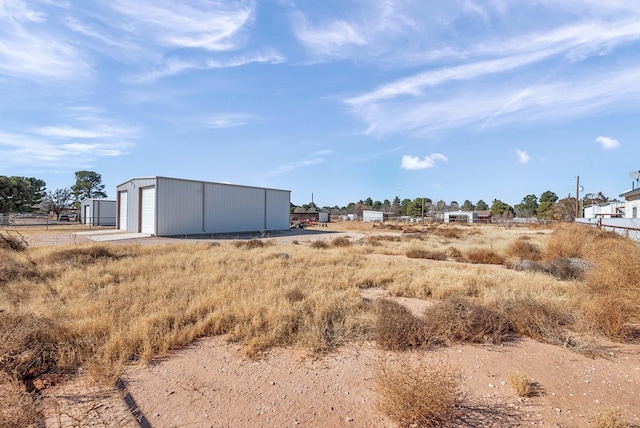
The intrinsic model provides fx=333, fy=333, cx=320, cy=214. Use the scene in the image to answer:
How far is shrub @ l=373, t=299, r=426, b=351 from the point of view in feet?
16.0

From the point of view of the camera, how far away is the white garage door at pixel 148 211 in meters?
24.5

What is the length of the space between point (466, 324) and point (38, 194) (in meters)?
72.6

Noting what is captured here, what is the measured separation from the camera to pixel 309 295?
7203mm

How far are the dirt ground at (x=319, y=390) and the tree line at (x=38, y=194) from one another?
55.7 meters

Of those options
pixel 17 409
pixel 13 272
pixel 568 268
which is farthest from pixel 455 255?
pixel 13 272

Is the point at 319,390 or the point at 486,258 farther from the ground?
the point at 486,258

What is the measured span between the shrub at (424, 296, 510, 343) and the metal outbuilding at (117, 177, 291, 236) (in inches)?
916

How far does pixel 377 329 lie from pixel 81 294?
6433 millimetres

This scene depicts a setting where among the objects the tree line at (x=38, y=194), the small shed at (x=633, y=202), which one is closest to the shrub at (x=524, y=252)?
the small shed at (x=633, y=202)

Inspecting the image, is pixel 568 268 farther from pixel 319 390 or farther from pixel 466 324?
pixel 319 390

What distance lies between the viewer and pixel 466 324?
525 cm

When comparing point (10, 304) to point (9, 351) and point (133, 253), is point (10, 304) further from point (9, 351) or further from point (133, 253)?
point (133, 253)

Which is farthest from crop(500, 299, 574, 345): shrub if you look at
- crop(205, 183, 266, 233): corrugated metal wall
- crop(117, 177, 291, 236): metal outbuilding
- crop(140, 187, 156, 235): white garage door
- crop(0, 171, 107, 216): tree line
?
crop(0, 171, 107, 216): tree line

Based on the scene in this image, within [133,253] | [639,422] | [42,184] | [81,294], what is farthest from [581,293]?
[42,184]
